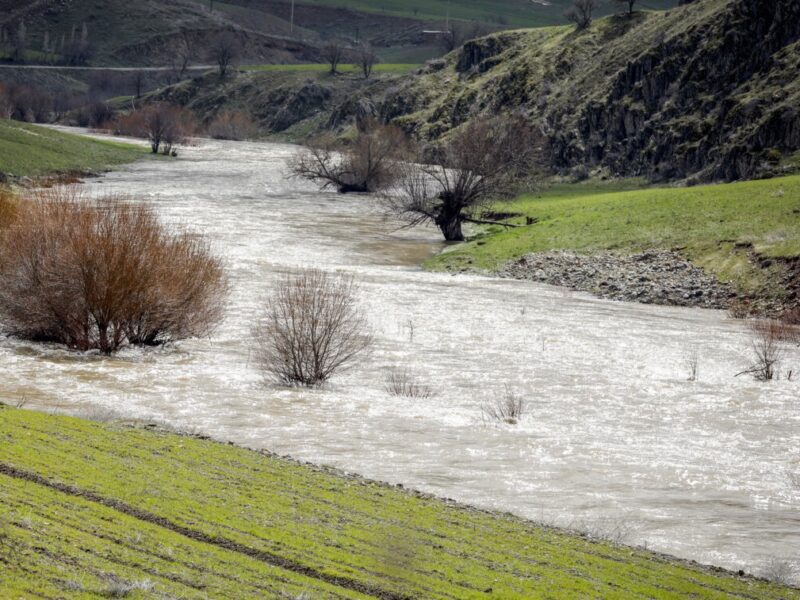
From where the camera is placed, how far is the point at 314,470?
51.2 feet

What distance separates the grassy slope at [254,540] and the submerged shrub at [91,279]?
1156cm

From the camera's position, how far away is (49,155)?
83.2 m

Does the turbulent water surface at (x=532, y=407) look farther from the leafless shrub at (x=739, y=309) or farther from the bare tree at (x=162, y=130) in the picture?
the bare tree at (x=162, y=130)

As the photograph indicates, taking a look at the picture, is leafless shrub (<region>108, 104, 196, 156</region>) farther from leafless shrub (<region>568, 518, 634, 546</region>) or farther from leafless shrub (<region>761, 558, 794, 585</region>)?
leafless shrub (<region>761, 558, 794, 585</region>)

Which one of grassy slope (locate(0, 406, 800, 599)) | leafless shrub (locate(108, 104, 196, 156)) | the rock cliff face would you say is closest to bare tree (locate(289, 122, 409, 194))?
the rock cliff face

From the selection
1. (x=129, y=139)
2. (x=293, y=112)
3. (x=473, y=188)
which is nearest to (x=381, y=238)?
(x=473, y=188)

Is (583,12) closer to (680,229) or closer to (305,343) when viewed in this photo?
(680,229)

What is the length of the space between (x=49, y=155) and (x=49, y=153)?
1162mm

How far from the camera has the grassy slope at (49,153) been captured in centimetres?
7481

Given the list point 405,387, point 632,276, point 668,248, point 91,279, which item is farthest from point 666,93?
point 91,279

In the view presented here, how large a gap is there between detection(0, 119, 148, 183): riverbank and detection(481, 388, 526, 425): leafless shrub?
A: 48797mm

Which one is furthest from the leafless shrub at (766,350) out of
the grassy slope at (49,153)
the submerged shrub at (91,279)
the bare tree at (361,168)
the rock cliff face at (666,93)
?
the grassy slope at (49,153)

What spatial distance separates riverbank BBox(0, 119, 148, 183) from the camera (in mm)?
73375

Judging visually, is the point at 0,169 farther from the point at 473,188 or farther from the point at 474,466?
the point at 474,466
